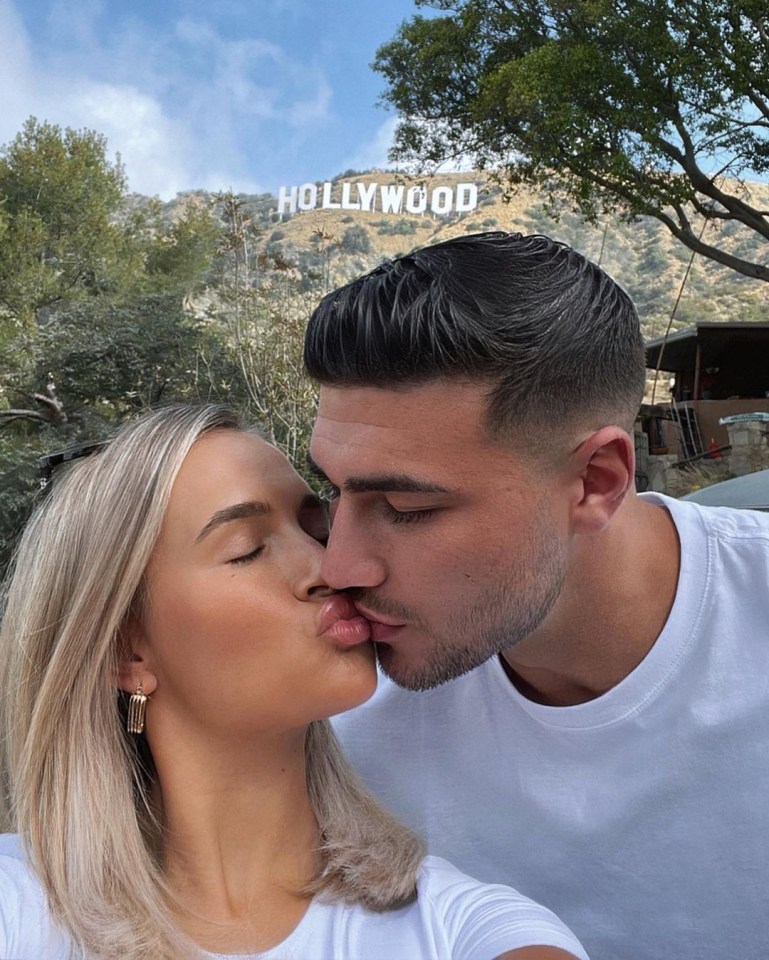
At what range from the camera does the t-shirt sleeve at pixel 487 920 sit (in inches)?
51.8

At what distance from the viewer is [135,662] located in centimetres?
162

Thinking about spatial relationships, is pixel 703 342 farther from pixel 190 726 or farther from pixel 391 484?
pixel 190 726

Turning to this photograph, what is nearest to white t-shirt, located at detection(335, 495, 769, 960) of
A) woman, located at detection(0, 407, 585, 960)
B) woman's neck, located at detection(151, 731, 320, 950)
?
woman, located at detection(0, 407, 585, 960)

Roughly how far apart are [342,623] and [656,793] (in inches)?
31.6

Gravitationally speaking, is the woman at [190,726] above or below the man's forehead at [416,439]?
below

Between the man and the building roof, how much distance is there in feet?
41.2

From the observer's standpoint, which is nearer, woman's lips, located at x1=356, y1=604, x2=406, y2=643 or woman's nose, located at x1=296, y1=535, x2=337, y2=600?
woman's nose, located at x1=296, y1=535, x2=337, y2=600

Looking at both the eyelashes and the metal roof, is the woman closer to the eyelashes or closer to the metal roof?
the eyelashes

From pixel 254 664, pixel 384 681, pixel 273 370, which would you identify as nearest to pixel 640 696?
pixel 384 681

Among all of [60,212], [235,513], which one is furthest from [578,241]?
[235,513]

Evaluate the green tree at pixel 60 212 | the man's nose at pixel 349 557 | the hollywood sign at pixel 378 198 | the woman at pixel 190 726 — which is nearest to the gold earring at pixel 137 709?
the woman at pixel 190 726

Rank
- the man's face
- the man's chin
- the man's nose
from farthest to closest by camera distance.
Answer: the man's chin
the man's face
the man's nose

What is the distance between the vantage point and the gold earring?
1617 mm

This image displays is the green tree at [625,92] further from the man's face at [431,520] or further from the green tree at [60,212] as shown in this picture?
the man's face at [431,520]
